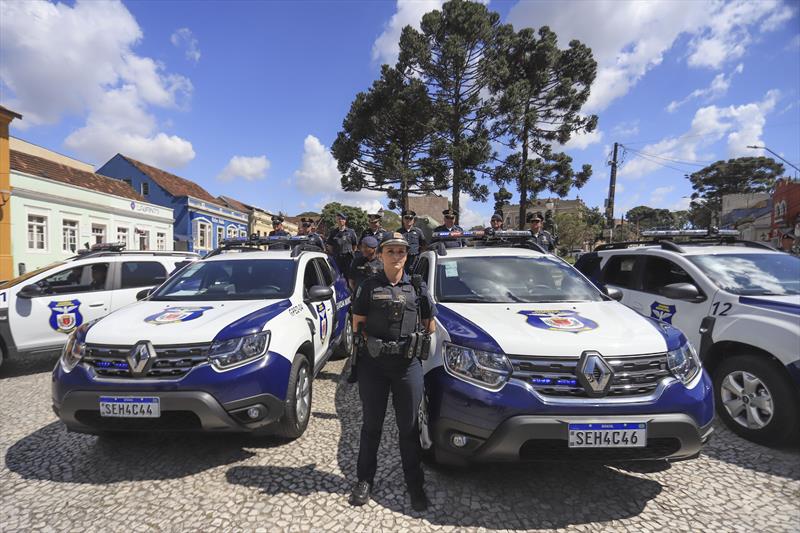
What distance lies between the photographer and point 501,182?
67.8 feet

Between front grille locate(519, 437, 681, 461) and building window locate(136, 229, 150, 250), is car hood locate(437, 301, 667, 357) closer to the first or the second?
front grille locate(519, 437, 681, 461)

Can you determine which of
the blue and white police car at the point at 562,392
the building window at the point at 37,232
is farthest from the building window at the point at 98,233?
the blue and white police car at the point at 562,392

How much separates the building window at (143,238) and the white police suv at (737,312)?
30016mm

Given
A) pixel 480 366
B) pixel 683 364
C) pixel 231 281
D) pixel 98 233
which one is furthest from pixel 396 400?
pixel 98 233

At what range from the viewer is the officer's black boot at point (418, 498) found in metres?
2.48

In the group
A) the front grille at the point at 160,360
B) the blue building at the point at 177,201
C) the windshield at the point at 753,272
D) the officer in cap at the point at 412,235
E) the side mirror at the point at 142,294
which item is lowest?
the front grille at the point at 160,360

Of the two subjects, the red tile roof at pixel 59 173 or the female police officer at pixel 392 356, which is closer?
the female police officer at pixel 392 356

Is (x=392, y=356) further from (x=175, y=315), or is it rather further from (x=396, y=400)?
(x=175, y=315)

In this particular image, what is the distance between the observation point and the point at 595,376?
231cm

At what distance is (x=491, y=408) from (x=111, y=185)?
112ft

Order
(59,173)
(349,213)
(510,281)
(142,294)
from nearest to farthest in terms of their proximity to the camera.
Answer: (510,281) → (142,294) → (59,173) → (349,213)

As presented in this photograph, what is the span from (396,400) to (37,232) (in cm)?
2461

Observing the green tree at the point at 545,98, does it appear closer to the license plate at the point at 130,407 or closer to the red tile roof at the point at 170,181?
the license plate at the point at 130,407

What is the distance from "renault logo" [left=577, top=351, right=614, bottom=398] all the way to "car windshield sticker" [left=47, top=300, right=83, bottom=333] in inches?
249
